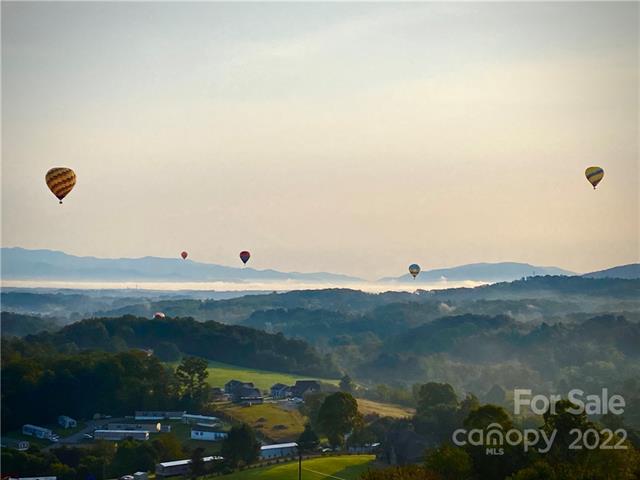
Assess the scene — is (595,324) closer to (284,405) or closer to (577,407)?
(284,405)

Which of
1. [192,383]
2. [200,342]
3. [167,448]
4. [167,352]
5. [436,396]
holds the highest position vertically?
[200,342]

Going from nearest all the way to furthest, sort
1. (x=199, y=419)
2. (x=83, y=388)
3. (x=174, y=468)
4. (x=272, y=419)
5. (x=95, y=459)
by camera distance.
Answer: (x=174, y=468), (x=95, y=459), (x=199, y=419), (x=272, y=419), (x=83, y=388)

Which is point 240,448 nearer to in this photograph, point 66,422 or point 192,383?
point 66,422

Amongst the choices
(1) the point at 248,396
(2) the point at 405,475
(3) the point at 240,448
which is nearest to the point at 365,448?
(3) the point at 240,448

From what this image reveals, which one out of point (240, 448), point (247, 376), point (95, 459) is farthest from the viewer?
point (247, 376)

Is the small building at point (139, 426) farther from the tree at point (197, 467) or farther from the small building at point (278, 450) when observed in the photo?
the tree at point (197, 467)

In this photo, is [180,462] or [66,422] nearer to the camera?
[180,462]

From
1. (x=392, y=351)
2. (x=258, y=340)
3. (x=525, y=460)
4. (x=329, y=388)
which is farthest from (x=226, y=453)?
(x=392, y=351)
